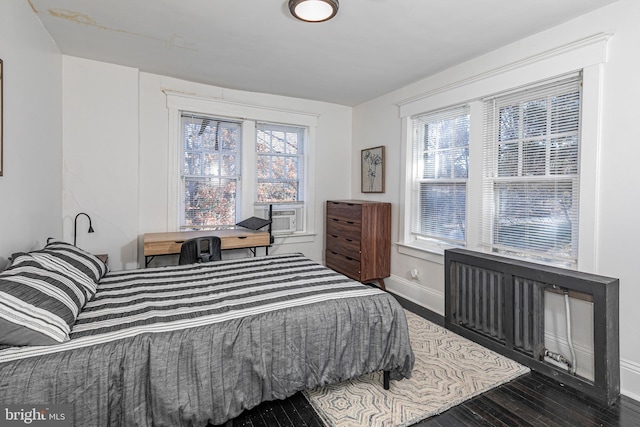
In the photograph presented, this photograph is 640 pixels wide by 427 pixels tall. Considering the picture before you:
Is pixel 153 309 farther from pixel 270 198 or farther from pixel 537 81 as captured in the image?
pixel 537 81

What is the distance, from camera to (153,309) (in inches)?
67.9

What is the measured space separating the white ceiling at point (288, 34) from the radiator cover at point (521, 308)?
1.82 meters

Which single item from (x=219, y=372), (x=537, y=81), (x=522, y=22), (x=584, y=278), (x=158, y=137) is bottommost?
(x=219, y=372)

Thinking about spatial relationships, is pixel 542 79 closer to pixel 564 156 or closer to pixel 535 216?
pixel 564 156

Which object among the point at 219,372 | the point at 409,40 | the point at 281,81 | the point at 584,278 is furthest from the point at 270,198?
the point at 584,278

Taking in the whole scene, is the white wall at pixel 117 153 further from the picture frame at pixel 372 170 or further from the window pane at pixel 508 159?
the window pane at pixel 508 159

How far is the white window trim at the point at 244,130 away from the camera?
3658mm

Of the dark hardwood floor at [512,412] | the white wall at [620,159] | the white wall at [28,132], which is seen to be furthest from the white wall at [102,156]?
the white wall at [620,159]

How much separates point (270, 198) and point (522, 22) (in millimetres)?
3182

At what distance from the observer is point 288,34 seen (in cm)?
258

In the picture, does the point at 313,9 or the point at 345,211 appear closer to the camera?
the point at 313,9

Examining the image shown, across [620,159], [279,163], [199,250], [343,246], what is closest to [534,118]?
[620,159]

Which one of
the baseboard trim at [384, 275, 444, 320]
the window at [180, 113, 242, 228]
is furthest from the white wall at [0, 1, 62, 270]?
the baseboard trim at [384, 275, 444, 320]

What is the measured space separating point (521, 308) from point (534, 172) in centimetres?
109
